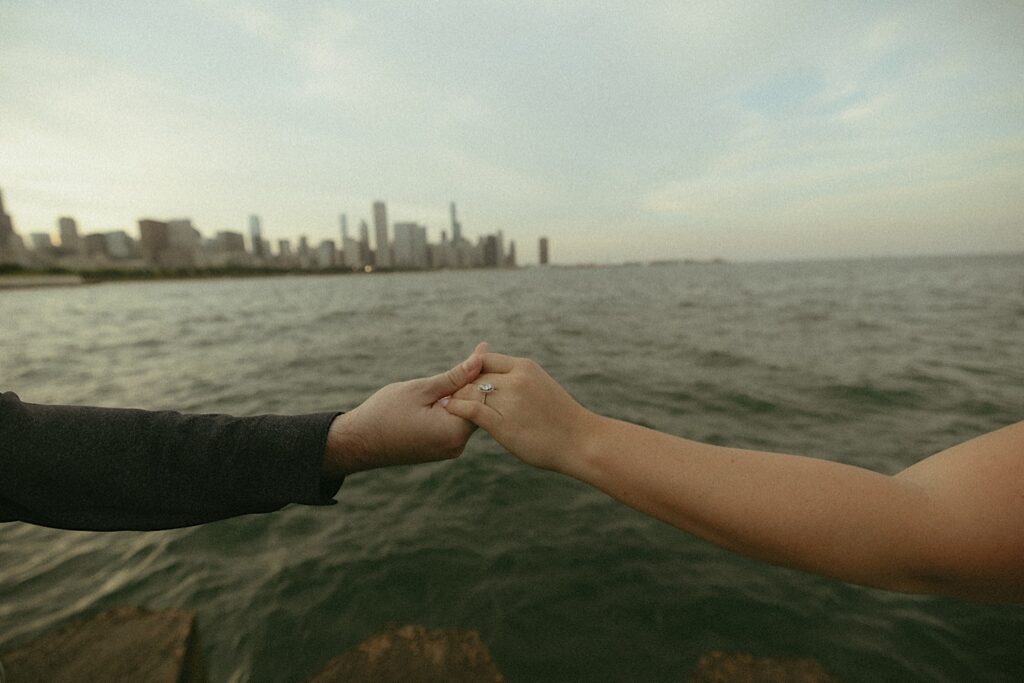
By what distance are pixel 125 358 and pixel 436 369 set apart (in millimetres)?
12328

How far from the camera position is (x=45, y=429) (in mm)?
1666

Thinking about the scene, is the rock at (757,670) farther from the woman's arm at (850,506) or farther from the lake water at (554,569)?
the woman's arm at (850,506)

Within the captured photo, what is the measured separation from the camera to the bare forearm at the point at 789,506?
1.27 meters

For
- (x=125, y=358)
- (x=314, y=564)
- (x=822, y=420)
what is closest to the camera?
(x=314, y=564)

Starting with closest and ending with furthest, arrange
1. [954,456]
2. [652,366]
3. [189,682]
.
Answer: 1. [954,456]
2. [189,682]
3. [652,366]

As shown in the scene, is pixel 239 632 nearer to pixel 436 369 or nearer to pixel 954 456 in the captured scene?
pixel 954 456

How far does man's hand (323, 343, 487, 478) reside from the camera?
2090mm

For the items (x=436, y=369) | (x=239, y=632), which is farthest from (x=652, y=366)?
(x=239, y=632)

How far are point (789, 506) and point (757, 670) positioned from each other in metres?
2.54

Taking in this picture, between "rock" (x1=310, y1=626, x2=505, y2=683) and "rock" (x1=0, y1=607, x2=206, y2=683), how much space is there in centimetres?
89

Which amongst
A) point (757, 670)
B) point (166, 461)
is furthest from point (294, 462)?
point (757, 670)

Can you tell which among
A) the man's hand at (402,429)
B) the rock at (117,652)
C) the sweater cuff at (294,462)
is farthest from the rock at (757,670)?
the rock at (117,652)

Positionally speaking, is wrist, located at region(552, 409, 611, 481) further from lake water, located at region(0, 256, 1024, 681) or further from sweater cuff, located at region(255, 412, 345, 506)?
lake water, located at region(0, 256, 1024, 681)

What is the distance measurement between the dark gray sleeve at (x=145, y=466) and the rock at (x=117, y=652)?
164cm
